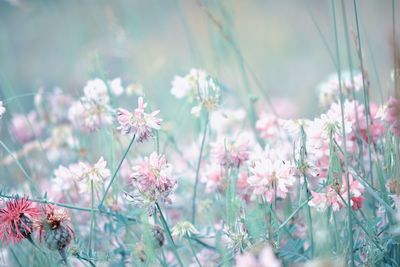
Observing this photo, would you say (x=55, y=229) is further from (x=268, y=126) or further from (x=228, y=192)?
(x=268, y=126)

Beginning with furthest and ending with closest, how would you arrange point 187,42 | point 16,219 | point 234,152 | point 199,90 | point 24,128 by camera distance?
point 187,42 < point 24,128 < point 199,90 < point 234,152 < point 16,219

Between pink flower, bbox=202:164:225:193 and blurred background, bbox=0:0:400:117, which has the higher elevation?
blurred background, bbox=0:0:400:117

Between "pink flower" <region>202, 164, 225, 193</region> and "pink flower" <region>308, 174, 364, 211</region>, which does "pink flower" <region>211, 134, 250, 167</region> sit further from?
"pink flower" <region>308, 174, 364, 211</region>

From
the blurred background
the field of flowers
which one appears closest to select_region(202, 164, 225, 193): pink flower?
the field of flowers

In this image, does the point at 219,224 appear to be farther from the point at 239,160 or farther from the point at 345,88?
the point at 345,88

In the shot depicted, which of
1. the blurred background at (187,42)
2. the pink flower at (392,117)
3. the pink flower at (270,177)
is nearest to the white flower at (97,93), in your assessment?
the pink flower at (270,177)

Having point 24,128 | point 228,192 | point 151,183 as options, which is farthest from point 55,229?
point 24,128
